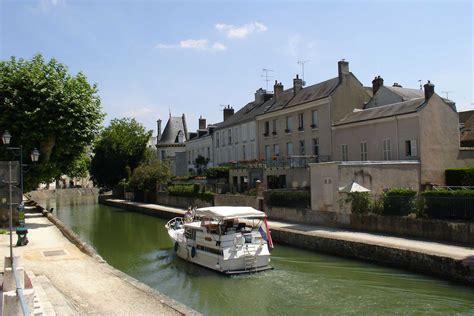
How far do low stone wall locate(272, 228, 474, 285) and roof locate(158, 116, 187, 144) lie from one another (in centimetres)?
4939

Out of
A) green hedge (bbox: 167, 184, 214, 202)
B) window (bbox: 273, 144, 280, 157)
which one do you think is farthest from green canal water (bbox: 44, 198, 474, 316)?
window (bbox: 273, 144, 280, 157)

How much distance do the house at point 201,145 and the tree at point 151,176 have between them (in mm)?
5507

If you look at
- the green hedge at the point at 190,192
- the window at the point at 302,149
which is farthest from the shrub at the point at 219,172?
the window at the point at 302,149

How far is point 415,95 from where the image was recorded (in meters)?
33.1

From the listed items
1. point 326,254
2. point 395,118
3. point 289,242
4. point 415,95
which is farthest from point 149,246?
point 415,95

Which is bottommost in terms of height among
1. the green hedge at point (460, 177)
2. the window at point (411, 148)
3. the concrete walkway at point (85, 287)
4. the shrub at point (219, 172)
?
the concrete walkway at point (85, 287)

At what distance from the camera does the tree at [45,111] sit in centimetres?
2616

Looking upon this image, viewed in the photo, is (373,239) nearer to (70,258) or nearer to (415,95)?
(70,258)

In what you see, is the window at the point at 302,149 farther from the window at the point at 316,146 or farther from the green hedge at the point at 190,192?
the green hedge at the point at 190,192

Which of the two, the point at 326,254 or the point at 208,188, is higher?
the point at 208,188

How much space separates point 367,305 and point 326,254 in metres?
6.54

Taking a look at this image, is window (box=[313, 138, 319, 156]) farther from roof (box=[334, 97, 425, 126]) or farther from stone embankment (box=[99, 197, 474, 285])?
stone embankment (box=[99, 197, 474, 285])

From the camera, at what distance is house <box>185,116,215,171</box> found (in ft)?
175

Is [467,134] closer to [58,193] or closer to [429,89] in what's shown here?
[429,89]
